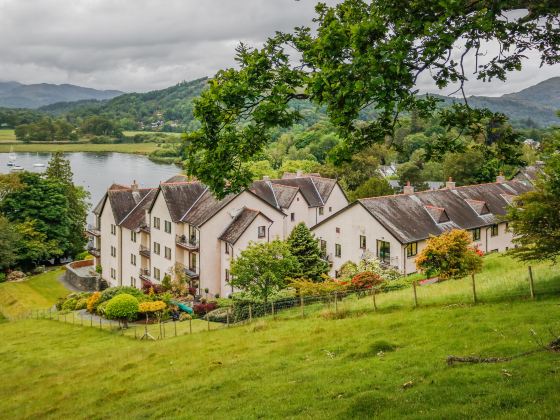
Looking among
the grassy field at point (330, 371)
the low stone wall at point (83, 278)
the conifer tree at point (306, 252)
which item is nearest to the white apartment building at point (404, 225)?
the conifer tree at point (306, 252)

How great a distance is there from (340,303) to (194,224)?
18.4m

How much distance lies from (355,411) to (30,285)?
49.1 metres

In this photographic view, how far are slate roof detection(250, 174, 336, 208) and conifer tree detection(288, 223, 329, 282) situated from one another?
34.0 ft

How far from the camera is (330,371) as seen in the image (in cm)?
1459

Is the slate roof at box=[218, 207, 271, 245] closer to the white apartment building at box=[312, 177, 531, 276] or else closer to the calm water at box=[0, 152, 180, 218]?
the white apartment building at box=[312, 177, 531, 276]

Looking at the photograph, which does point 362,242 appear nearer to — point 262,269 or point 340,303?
point 262,269

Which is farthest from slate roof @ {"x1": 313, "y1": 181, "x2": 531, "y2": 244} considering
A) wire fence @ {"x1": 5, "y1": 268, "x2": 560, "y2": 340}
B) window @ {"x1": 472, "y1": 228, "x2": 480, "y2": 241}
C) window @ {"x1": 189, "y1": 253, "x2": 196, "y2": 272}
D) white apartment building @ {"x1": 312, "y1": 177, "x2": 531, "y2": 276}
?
wire fence @ {"x1": 5, "y1": 268, "x2": 560, "y2": 340}

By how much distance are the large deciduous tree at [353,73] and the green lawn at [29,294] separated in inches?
1579

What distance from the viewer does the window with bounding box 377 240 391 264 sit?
38938mm

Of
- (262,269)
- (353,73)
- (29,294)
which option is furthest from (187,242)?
(353,73)

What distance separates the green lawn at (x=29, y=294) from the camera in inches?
1833

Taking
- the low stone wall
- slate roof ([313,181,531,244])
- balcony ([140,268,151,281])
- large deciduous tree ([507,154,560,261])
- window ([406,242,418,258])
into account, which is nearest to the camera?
large deciduous tree ([507,154,560,261])

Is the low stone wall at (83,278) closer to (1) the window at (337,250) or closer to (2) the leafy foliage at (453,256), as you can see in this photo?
(1) the window at (337,250)

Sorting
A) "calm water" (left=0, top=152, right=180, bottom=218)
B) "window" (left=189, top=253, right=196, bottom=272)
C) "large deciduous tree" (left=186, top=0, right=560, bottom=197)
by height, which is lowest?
"window" (left=189, top=253, right=196, bottom=272)
